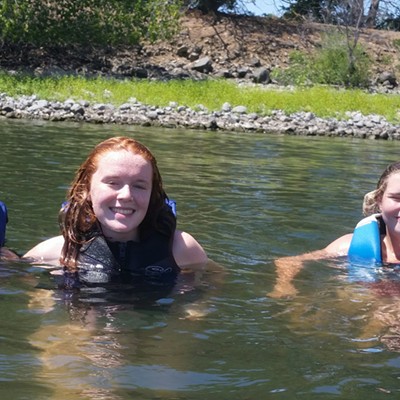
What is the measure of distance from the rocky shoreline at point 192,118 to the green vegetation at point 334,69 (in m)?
6.82

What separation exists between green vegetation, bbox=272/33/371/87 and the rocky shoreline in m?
6.82

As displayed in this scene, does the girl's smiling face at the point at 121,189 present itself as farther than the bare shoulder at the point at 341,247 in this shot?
No

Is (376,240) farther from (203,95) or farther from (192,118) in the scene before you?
(203,95)

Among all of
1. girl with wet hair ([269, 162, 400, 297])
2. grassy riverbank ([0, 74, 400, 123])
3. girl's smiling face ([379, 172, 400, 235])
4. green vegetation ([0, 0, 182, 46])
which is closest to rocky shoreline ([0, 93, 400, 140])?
grassy riverbank ([0, 74, 400, 123])

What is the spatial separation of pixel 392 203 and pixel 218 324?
5.31ft

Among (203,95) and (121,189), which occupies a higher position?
(203,95)

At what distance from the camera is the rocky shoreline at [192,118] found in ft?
59.5

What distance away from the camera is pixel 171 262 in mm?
5336

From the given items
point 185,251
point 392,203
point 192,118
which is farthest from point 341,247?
point 192,118

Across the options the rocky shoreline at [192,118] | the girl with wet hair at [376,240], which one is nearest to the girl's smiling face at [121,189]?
the girl with wet hair at [376,240]

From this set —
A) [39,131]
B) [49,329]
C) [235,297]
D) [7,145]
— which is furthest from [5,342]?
[39,131]

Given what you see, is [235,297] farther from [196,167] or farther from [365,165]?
[365,165]

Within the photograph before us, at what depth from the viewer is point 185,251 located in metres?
5.42

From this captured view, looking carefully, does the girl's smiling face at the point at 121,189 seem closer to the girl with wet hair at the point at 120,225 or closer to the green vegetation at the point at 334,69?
the girl with wet hair at the point at 120,225
